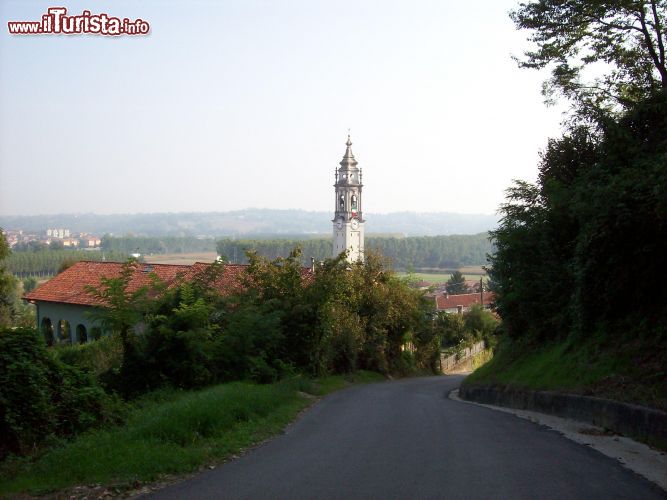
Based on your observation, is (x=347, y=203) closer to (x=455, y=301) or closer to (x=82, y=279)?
(x=455, y=301)

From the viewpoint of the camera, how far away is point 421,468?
8938mm

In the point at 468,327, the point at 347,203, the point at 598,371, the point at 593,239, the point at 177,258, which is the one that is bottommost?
the point at 468,327

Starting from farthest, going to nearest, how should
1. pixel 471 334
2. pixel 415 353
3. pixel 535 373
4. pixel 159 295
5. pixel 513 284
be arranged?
pixel 471 334
pixel 415 353
pixel 513 284
pixel 159 295
pixel 535 373

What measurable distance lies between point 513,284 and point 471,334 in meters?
41.1

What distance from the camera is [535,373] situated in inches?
732

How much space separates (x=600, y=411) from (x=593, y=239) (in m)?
5.14

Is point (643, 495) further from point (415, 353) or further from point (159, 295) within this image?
point (415, 353)

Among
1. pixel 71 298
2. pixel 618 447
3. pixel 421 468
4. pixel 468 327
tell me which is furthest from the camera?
pixel 468 327

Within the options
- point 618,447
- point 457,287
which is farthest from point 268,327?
point 457,287

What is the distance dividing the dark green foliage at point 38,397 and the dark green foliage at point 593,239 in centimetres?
1047

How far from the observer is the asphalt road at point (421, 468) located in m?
7.78

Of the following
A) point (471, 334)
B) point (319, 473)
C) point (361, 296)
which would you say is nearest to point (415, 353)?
point (361, 296)

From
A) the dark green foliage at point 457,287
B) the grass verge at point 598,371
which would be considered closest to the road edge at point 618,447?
the grass verge at point 598,371

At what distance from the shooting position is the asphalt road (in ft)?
25.5
